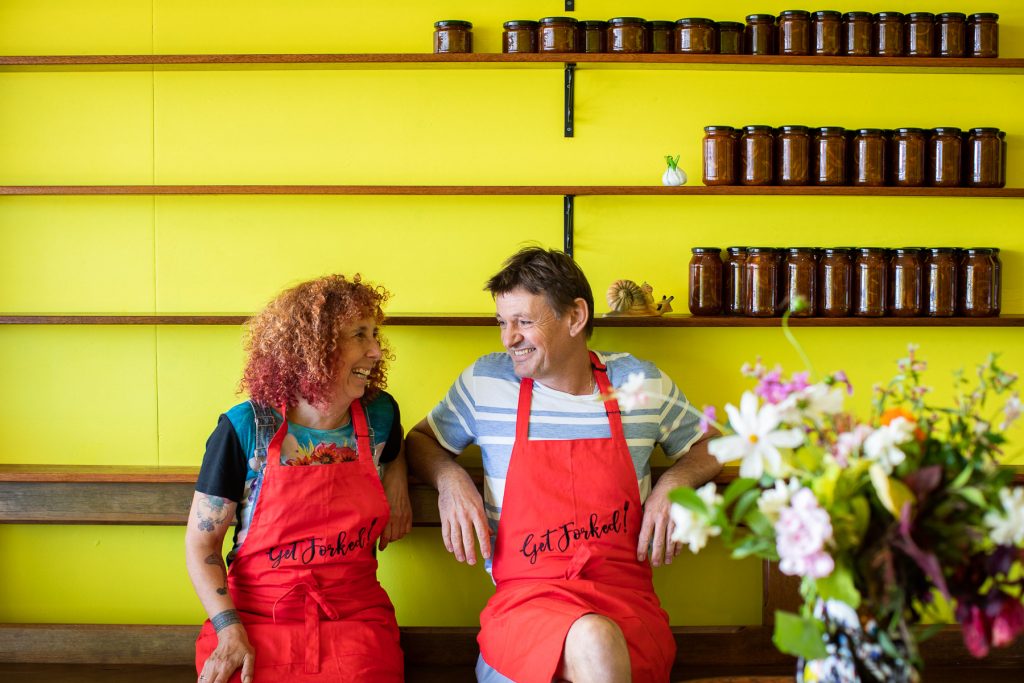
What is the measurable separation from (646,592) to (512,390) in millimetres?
573

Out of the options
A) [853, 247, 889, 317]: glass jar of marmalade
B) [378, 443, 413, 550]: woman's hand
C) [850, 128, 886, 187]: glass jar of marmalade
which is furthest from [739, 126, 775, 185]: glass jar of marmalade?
[378, 443, 413, 550]: woman's hand

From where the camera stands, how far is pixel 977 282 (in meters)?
2.77

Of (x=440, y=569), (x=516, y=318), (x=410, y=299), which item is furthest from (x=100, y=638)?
(x=516, y=318)

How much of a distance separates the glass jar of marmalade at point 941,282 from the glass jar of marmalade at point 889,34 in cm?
55

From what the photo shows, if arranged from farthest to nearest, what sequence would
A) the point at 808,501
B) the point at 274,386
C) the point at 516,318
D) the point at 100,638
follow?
the point at 100,638 → the point at 516,318 → the point at 274,386 → the point at 808,501

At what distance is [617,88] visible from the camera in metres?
2.88

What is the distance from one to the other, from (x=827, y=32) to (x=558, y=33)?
0.73m

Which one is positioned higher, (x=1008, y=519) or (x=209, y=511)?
(x=1008, y=519)

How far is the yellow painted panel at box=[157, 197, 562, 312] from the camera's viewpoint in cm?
291

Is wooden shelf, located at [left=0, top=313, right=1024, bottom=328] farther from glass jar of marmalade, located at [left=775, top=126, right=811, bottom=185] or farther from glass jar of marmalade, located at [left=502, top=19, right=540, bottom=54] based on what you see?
glass jar of marmalade, located at [left=502, top=19, right=540, bottom=54]

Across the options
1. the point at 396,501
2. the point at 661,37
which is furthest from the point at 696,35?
the point at 396,501

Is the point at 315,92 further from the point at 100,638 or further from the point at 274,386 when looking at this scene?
the point at 100,638

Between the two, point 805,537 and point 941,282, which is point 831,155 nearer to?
point 941,282

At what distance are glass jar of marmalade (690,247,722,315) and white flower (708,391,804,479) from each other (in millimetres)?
1398
